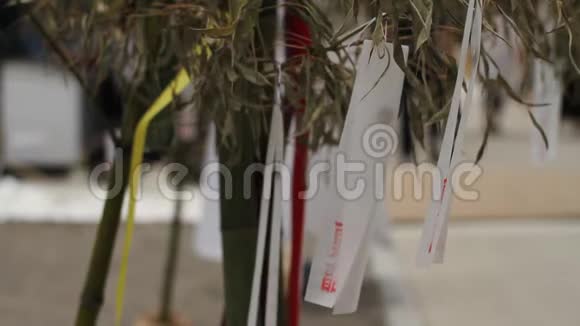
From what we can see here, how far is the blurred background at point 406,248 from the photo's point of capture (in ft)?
2.65

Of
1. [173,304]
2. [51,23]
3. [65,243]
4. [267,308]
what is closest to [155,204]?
[65,243]

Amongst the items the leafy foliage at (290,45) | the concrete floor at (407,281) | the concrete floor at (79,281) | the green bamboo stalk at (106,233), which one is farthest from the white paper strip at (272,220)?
the concrete floor at (79,281)

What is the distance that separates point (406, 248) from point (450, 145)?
0.96 m

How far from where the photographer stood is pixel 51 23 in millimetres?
592

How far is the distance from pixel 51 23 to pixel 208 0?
0.21 m

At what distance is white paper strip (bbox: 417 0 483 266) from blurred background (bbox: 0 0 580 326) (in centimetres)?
8

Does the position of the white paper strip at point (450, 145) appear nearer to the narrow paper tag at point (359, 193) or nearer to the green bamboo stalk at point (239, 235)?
the narrow paper tag at point (359, 193)

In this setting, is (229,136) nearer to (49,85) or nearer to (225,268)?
(225,268)

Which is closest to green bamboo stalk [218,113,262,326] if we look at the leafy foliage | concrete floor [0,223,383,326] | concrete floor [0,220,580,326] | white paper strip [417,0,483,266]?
the leafy foliage

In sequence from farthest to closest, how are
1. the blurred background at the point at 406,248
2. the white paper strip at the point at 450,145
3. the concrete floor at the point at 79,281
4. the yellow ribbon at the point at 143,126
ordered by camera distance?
1. the concrete floor at the point at 79,281
2. the blurred background at the point at 406,248
3. the yellow ribbon at the point at 143,126
4. the white paper strip at the point at 450,145

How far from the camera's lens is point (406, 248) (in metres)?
1.30

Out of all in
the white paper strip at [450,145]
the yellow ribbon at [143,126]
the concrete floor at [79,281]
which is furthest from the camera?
the concrete floor at [79,281]

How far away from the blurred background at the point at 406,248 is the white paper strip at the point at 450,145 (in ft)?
0.28

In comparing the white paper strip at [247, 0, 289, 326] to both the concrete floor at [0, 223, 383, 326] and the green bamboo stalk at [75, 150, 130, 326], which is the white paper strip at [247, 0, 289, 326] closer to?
the green bamboo stalk at [75, 150, 130, 326]
